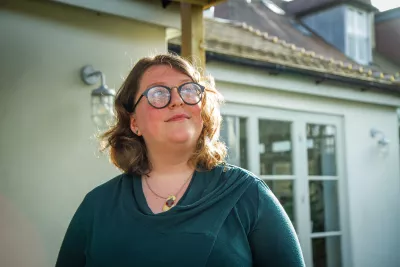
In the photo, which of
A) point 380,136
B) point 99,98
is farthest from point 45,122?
point 380,136

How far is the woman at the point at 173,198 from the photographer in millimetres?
1561

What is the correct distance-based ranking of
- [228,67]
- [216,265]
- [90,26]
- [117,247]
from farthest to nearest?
1. [228,67]
2. [90,26]
3. [117,247]
4. [216,265]

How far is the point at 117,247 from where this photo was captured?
1.62m

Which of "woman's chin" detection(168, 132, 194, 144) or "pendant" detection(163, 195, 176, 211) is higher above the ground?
"woman's chin" detection(168, 132, 194, 144)

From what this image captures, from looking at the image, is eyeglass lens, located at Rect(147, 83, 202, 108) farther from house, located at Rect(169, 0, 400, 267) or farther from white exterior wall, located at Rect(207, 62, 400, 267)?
white exterior wall, located at Rect(207, 62, 400, 267)

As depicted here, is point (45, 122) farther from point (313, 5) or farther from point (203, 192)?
point (313, 5)

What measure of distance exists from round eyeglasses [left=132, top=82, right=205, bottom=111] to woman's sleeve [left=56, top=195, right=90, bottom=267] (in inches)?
17.0

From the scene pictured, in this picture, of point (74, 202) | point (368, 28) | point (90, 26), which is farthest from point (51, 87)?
point (368, 28)

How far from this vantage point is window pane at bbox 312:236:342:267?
21.1ft

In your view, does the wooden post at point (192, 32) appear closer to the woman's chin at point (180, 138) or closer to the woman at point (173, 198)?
the woman at point (173, 198)

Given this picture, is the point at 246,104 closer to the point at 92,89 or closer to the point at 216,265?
the point at 92,89

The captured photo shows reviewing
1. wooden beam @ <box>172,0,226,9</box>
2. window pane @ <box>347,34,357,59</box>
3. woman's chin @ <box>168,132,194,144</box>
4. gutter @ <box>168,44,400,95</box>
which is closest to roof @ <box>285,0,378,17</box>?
Answer: window pane @ <box>347,34,357,59</box>

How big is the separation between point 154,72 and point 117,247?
61 cm

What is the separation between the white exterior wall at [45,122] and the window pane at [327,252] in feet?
11.0
